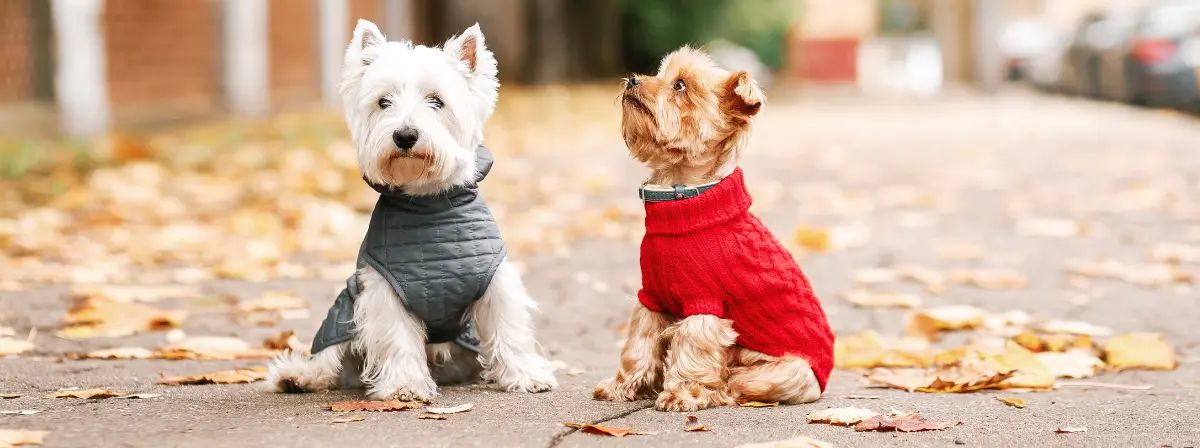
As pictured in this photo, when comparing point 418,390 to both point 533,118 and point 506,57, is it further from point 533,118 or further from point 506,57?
point 506,57

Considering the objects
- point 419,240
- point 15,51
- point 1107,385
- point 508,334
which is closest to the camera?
point 419,240

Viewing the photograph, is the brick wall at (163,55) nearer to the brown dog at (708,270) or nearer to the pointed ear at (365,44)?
the pointed ear at (365,44)

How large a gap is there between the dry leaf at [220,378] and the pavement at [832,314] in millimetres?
84

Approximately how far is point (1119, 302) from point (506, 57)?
20114 mm

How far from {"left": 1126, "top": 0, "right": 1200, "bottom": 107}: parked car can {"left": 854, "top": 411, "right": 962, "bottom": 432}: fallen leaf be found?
57.4 feet

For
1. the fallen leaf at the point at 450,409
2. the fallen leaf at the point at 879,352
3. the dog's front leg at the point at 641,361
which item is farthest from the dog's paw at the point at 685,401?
Result: the fallen leaf at the point at 879,352

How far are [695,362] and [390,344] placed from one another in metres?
0.96

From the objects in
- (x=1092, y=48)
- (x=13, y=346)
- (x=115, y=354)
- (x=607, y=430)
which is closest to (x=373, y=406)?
(x=607, y=430)

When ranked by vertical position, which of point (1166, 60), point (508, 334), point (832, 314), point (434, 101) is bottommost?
point (832, 314)

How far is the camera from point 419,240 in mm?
4023

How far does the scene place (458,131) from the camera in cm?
399

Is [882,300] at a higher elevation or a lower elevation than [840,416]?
lower

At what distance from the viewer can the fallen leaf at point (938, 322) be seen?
5.54 meters

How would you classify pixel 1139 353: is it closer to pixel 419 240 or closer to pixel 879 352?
pixel 879 352
